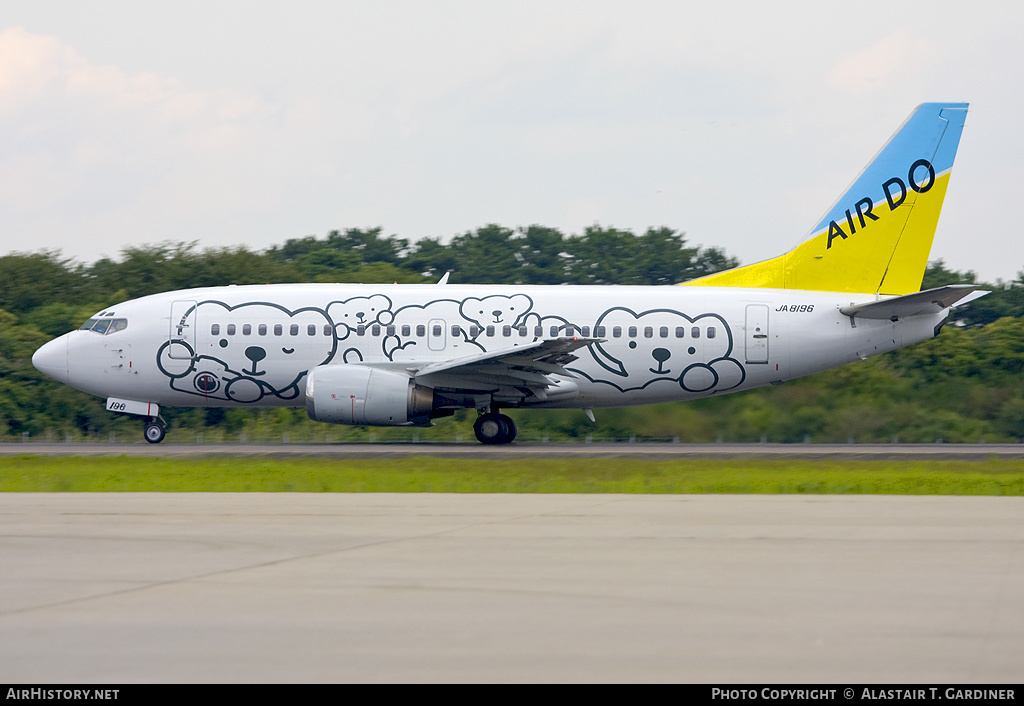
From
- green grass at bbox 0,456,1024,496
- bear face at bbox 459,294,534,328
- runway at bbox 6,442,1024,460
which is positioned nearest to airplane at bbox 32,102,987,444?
bear face at bbox 459,294,534,328

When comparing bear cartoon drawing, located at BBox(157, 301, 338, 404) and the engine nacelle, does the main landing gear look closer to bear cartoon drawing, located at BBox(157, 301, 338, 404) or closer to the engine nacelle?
the engine nacelle

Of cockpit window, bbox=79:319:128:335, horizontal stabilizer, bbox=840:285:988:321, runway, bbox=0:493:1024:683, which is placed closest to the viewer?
runway, bbox=0:493:1024:683

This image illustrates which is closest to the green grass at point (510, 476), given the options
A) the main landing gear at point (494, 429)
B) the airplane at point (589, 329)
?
the main landing gear at point (494, 429)

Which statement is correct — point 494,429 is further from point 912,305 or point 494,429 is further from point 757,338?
point 912,305

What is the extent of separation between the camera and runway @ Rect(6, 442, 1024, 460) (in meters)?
25.4

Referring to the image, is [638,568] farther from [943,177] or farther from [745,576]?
[943,177]

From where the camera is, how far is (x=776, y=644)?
7.20 metres

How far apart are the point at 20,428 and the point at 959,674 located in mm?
31708

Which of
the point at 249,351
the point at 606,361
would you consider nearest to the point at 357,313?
the point at 249,351

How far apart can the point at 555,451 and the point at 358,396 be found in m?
4.57

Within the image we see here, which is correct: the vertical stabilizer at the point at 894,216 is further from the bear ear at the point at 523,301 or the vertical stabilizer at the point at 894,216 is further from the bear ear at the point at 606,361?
the bear ear at the point at 523,301

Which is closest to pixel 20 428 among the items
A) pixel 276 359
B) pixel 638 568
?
pixel 276 359

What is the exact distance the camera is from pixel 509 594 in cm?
888

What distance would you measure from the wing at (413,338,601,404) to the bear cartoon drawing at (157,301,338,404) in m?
2.89
